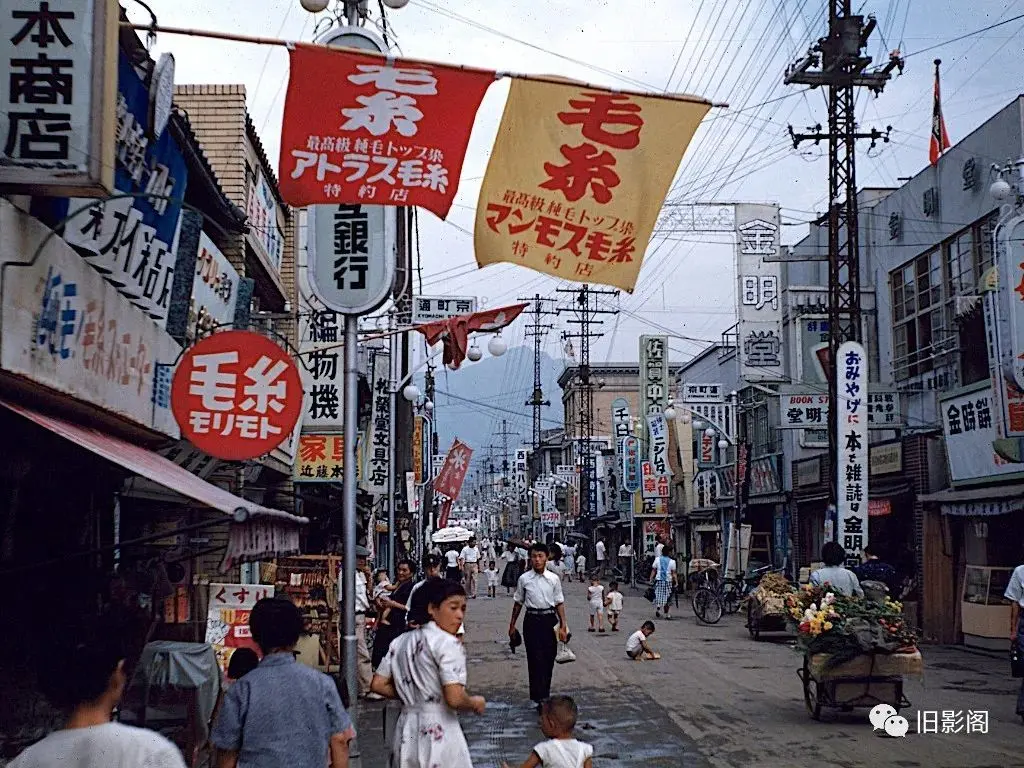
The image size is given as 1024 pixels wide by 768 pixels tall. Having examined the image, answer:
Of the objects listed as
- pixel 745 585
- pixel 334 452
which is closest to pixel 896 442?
pixel 745 585

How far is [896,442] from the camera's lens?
26484mm

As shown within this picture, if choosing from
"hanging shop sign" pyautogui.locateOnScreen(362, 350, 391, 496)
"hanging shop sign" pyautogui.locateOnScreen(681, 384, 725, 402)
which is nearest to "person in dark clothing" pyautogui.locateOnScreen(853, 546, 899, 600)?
"hanging shop sign" pyautogui.locateOnScreen(362, 350, 391, 496)

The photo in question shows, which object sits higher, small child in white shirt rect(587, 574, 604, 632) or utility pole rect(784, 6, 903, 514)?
utility pole rect(784, 6, 903, 514)

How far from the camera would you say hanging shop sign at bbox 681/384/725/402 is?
41344mm

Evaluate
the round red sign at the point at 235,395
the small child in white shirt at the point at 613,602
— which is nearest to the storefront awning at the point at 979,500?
the small child in white shirt at the point at 613,602

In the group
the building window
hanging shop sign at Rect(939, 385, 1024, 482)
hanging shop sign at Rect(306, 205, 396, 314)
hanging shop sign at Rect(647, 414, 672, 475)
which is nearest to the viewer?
hanging shop sign at Rect(306, 205, 396, 314)

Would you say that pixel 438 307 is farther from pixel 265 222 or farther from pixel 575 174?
pixel 575 174

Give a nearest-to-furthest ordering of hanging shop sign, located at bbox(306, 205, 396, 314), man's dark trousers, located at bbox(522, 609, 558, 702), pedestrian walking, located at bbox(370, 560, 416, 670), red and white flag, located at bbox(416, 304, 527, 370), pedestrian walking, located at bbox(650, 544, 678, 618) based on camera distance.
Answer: hanging shop sign, located at bbox(306, 205, 396, 314) < man's dark trousers, located at bbox(522, 609, 558, 702) < pedestrian walking, located at bbox(370, 560, 416, 670) < red and white flag, located at bbox(416, 304, 527, 370) < pedestrian walking, located at bbox(650, 544, 678, 618)

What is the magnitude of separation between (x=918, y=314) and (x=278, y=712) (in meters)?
24.4

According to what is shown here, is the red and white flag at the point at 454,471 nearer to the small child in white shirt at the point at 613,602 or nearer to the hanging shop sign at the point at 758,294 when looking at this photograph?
the small child in white shirt at the point at 613,602

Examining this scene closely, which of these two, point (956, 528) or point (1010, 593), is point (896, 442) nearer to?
point (956, 528)

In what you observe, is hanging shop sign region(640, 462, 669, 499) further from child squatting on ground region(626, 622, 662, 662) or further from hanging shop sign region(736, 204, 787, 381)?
child squatting on ground region(626, 622, 662, 662)

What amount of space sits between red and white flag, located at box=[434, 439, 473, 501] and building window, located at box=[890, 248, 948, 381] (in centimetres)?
1329

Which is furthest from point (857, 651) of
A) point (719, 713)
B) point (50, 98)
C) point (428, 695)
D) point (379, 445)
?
point (379, 445)
